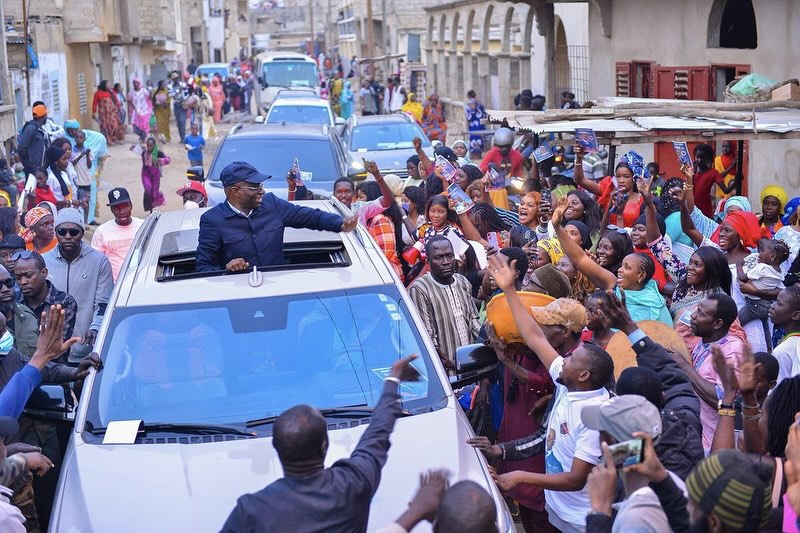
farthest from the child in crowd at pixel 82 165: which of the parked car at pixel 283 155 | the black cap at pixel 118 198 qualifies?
the black cap at pixel 118 198

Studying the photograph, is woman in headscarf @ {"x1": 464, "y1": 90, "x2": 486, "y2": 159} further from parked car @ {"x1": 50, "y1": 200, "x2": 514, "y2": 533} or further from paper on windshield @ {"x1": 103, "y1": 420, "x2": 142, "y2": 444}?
paper on windshield @ {"x1": 103, "y1": 420, "x2": 142, "y2": 444}

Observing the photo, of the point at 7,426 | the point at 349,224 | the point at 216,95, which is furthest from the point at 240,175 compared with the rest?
the point at 216,95

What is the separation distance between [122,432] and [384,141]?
503 inches

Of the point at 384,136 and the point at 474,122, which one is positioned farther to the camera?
the point at 474,122

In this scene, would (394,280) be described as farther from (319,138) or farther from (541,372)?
(319,138)

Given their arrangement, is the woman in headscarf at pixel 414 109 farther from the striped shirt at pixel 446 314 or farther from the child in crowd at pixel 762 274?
the striped shirt at pixel 446 314

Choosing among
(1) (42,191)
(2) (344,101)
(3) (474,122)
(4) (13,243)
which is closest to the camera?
(4) (13,243)

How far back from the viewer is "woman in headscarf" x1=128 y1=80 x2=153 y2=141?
31.3 meters

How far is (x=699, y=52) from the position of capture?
13602 millimetres

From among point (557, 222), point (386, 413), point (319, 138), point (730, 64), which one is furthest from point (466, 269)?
point (730, 64)

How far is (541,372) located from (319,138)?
8.25 m

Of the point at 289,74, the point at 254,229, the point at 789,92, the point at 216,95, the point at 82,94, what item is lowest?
the point at 254,229

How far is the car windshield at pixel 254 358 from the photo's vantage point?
4.44 metres

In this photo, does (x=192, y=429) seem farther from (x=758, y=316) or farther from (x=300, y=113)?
(x=300, y=113)
